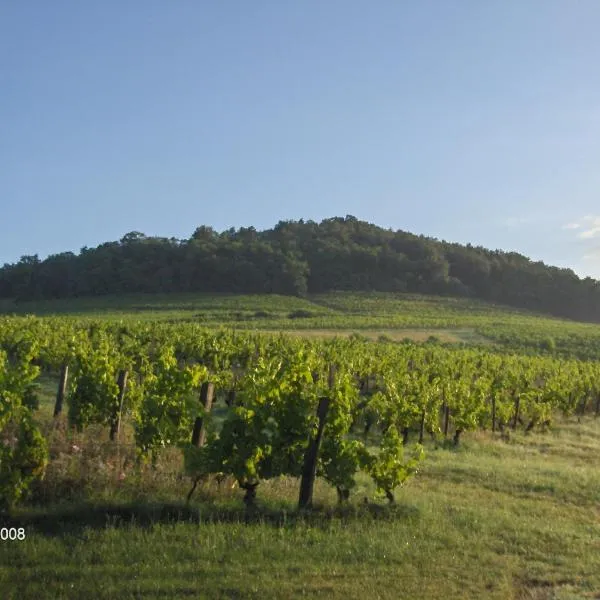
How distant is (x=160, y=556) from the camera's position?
662 cm

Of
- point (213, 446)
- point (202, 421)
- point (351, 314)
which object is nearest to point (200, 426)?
point (202, 421)

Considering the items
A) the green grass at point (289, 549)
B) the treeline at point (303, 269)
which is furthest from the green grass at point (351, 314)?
the green grass at point (289, 549)

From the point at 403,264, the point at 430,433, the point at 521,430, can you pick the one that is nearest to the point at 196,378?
the point at 430,433

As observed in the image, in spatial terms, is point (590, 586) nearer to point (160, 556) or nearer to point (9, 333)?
point (160, 556)

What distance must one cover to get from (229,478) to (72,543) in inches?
108

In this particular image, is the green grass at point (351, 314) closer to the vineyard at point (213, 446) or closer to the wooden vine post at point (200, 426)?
the vineyard at point (213, 446)

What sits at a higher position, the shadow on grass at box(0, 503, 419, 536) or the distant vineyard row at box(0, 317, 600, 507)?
the distant vineyard row at box(0, 317, 600, 507)

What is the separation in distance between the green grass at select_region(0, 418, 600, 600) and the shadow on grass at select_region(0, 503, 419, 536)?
0.7 inches

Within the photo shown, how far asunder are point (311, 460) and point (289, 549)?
5.54 ft

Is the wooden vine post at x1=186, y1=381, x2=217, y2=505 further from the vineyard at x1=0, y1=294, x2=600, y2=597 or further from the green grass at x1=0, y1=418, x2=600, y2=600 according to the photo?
the green grass at x1=0, y1=418, x2=600, y2=600

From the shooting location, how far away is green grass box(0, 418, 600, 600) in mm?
6117

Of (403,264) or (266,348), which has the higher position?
(403,264)

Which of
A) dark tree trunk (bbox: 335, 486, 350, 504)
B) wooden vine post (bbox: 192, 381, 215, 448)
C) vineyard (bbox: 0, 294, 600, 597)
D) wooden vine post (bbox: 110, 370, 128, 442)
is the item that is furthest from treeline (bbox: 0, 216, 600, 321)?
dark tree trunk (bbox: 335, 486, 350, 504)

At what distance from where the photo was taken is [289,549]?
22.8ft
